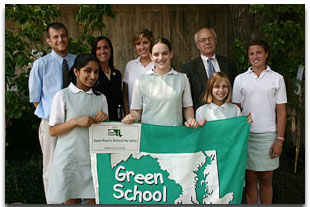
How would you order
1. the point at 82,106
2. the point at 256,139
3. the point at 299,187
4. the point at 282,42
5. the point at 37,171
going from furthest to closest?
the point at 37,171
the point at 299,187
the point at 282,42
the point at 256,139
the point at 82,106

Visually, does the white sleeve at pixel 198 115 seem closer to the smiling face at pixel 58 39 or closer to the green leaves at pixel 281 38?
the green leaves at pixel 281 38

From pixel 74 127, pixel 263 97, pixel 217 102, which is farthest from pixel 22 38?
pixel 263 97

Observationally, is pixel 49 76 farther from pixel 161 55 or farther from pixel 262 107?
pixel 262 107

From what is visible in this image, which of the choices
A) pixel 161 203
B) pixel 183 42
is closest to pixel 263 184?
pixel 161 203

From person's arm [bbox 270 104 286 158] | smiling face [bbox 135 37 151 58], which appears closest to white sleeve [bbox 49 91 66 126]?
smiling face [bbox 135 37 151 58]

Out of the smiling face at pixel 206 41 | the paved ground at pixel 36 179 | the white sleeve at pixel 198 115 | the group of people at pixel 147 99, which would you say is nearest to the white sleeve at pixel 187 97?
the group of people at pixel 147 99

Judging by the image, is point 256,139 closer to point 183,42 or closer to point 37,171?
point 183,42

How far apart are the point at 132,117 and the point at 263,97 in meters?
1.14

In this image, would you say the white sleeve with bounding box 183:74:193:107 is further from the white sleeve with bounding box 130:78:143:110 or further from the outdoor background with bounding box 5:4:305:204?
the outdoor background with bounding box 5:4:305:204

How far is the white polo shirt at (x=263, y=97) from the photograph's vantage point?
145 inches

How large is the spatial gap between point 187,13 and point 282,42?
66.3 inches

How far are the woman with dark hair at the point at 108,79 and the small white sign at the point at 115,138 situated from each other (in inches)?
17.0

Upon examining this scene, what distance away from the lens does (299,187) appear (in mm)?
5117

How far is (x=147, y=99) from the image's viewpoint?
3.53m
